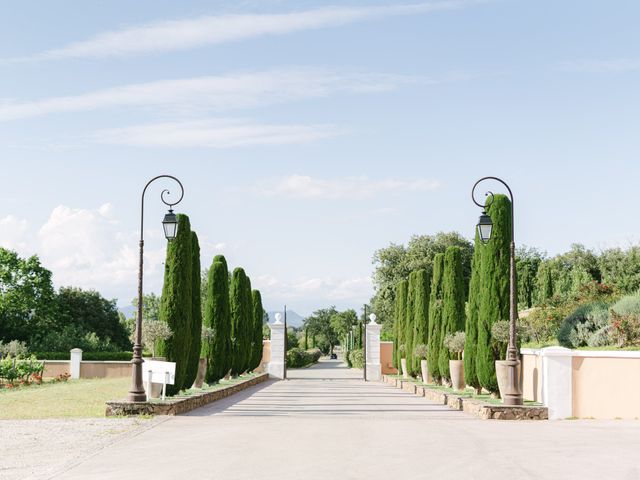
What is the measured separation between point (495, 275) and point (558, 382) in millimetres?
4181

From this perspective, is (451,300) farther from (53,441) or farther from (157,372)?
(53,441)

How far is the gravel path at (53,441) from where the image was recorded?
34.8ft

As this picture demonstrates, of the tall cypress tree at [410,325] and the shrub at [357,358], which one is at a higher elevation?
the tall cypress tree at [410,325]

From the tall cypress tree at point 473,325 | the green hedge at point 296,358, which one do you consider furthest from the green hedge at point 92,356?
the tall cypress tree at point 473,325

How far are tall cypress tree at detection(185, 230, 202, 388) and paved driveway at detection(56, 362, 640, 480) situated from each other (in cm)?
450

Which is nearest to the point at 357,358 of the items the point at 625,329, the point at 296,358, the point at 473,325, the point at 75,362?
the point at 296,358

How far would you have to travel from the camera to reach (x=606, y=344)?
79.7 ft

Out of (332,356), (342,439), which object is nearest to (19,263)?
(342,439)

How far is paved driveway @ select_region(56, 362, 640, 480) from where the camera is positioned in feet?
33.8

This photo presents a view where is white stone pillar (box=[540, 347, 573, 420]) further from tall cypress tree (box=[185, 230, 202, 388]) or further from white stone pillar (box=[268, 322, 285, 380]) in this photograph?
white stone pillar (box=[268, 322, 285, 380])

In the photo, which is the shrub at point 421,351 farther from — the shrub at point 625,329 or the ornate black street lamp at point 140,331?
the ornate black street lamp at point 140,331

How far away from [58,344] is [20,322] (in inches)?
309

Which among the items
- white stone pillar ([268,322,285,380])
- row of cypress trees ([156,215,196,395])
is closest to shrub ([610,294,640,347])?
row of cypress trees ([156,215,196,395])

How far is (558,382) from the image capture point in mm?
18578
